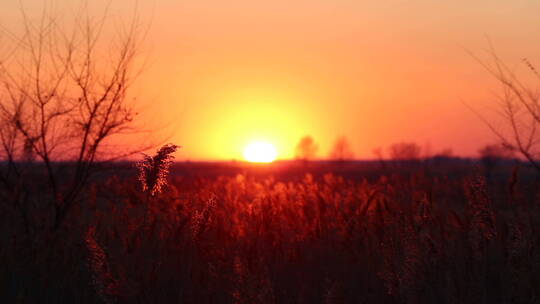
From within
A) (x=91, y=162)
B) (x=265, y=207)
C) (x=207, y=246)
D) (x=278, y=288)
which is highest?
(x=91, y=162)

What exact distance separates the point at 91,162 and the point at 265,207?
126 inches

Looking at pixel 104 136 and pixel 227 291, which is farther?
pixel 104 136

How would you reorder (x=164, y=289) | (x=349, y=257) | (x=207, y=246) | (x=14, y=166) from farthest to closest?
(x=14, y=166) → (x=349, y=257) → (x=207, y=246) → (x=164, y=289)

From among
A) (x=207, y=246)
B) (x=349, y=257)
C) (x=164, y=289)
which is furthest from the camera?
(x=349, y=257)

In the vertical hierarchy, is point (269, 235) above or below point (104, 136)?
below

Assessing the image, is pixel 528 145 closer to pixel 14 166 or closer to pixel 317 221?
pixel 317 221

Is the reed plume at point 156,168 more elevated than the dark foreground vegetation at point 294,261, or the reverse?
the reed plume at point 156,168

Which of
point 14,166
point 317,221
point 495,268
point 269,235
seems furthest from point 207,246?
point 14,166

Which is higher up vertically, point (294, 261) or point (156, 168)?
point (156, 168)

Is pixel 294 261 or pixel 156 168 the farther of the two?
pixel 294 261

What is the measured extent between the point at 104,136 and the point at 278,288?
376 centimetres

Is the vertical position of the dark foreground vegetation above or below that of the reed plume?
below

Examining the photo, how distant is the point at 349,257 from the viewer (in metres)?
5.50

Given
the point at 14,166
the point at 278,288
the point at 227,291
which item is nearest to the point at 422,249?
the point at 278,288
